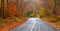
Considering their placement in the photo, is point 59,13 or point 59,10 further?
point 59,10

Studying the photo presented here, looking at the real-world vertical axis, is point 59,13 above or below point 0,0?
below

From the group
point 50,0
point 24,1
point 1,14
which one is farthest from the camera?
point 24,1

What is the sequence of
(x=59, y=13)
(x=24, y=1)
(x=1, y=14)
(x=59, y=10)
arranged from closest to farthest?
(x=1, y=14)
(x=59, y=13)
(x=59, y=10)
(x=24, y=1)

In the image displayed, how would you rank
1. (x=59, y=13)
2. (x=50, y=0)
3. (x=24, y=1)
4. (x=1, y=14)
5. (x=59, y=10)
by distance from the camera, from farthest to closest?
(x=24, y=1)
(x=50, y=0)
(x=59, y=10)
(x=59, y=13)
(x=1, y=14)

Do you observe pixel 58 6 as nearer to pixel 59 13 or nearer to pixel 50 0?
pixel 59 13

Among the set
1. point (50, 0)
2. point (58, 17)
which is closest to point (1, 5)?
point (58, 17)

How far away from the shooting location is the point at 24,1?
4400 centimetres

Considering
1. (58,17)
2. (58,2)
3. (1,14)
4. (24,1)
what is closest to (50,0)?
(58,2)

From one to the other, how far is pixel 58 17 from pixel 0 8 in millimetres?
8684

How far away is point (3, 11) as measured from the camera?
23328 millimetres

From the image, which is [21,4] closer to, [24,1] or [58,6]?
[24,1]

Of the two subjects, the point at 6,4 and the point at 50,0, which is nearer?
the point at 6,4

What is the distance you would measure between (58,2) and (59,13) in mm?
3894

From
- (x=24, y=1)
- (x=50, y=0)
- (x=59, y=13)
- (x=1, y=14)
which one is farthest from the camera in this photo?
(x=24, y=1)
